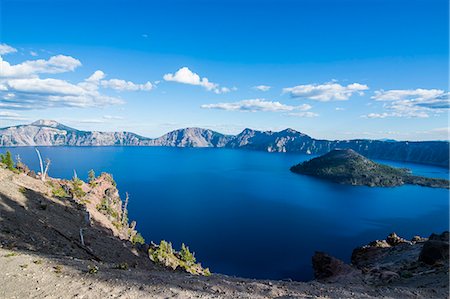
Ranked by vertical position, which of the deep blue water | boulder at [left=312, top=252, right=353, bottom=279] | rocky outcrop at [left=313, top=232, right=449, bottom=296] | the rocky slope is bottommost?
the deep blue water

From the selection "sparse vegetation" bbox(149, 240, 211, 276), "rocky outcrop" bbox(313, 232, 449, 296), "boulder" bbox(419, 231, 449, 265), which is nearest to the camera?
"rocky outcrop" bbox(313, 232, 449, 296)

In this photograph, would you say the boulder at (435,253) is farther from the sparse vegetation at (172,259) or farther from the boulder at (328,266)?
the sparse vegetation at (172,259)

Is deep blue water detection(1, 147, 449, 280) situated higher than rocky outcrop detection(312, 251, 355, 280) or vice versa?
rocky outcrop detection(312, 251, 355, 280)

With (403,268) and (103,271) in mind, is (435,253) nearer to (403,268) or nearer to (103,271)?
(403,268)

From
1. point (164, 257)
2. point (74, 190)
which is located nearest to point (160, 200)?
point (74, 190)

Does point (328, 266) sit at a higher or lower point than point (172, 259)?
higher

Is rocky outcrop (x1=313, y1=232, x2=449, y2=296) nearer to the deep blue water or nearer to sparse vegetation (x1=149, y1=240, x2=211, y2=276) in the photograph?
sparse vegetation (x1=149, y1=240, x2=211, y2=276)

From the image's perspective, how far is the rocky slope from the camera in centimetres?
1705

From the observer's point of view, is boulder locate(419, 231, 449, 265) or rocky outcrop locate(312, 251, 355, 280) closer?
A: boulder locate(419, 231, 449, 265)

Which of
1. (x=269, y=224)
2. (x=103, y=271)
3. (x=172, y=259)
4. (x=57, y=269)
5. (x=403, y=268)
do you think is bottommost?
(x=269, y=224)

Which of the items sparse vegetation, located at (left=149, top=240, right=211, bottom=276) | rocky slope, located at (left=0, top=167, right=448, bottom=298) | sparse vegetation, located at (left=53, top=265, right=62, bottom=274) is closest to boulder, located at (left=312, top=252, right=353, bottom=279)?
rocky slope, located at (left=0, top=167, right=448, bottom=298)

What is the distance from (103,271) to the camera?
19.9m

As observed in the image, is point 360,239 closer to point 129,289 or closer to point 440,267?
point 440,267

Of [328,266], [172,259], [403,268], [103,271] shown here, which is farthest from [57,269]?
[172,259]
